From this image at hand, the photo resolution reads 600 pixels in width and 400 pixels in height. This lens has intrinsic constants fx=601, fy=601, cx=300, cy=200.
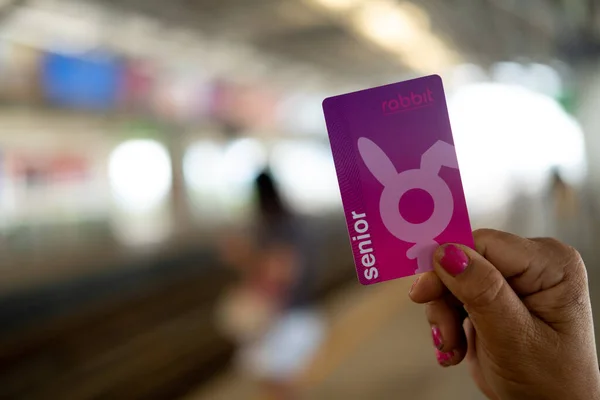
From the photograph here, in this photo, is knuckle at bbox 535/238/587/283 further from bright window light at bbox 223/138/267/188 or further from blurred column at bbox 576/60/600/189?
bright window light at bbox 223/138/267/188

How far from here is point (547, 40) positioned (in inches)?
107

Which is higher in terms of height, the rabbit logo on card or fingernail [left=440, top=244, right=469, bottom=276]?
the rabbit logo on card

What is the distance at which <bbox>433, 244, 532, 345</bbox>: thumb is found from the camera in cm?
88

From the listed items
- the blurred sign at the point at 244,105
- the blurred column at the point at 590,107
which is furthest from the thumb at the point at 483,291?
the blurred sign at the point at 244,105

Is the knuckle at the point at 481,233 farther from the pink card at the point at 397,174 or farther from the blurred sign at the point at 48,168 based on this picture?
the blurred sign at the point at 48,168

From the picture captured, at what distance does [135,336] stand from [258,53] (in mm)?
5790

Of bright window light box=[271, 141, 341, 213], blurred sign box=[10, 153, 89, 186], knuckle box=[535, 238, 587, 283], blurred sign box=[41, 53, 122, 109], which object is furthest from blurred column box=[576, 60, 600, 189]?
bright window light box=[271, 141, 341, 213]

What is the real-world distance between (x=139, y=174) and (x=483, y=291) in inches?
429

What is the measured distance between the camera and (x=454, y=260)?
871mm

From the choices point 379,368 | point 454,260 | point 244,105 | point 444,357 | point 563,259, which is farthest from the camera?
point 244,105

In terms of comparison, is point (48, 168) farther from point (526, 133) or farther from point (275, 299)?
point (526, 133)

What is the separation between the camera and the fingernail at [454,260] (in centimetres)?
87

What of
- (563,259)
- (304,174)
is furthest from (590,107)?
(304,174)

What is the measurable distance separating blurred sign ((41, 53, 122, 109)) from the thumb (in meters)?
8.47
